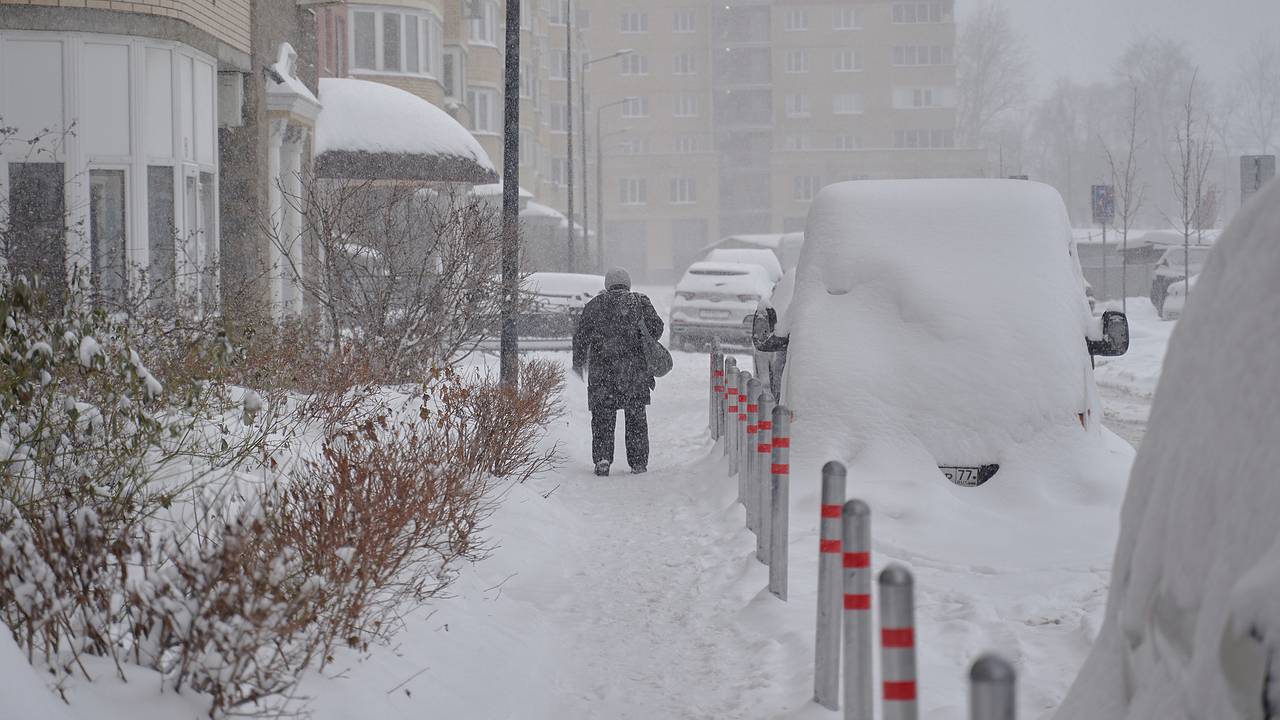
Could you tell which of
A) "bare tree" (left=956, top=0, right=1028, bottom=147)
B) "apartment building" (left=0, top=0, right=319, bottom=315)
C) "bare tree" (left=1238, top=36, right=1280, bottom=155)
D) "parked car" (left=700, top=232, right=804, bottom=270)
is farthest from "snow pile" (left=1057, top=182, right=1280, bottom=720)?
"bare tree" (left=956, top=0, right=1028, bottom=147)

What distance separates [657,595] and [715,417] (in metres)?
6.79

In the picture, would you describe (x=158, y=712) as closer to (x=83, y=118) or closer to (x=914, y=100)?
(x=83, y=118)

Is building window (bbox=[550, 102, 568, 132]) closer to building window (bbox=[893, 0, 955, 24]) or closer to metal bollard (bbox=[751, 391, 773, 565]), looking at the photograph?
building window (bbox=[893, 0, 955, 24])

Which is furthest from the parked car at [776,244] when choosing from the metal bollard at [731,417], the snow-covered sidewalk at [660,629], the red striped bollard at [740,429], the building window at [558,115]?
the snow-covered sidewalk at [660,629]

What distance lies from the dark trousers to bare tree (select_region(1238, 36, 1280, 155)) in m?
87.0

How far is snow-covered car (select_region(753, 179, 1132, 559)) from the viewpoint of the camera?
8.97 m

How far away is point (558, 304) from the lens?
978 inches

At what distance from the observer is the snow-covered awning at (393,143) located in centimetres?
2300

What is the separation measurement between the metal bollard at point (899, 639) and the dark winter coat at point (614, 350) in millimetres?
8917

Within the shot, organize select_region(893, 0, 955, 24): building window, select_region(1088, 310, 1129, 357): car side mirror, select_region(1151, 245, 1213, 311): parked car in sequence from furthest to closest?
select_region(893, 0, 955, 24): building window, select_region(1151, 245, 1213, 311): parked car, select_region(1088, 310, 1129, 357): car side mirror

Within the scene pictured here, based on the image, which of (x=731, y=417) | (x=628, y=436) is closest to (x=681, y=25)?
→ (x=628, y=436)

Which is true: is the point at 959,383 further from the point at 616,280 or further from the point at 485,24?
the point at 485,24

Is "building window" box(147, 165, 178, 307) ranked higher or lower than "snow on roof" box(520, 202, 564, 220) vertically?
lower

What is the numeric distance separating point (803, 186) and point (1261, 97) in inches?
1251
